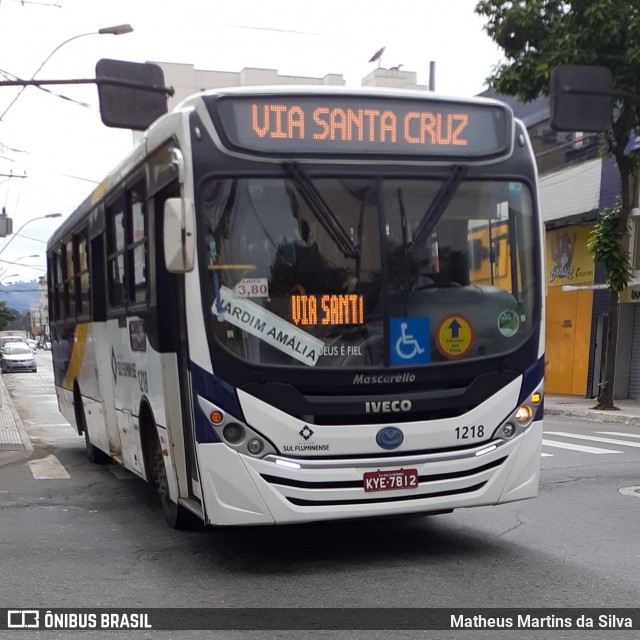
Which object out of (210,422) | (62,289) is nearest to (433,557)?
(210,422)

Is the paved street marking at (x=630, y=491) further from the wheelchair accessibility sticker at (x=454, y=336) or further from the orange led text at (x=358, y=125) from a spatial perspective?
the orange led text at (x=358, y=125)

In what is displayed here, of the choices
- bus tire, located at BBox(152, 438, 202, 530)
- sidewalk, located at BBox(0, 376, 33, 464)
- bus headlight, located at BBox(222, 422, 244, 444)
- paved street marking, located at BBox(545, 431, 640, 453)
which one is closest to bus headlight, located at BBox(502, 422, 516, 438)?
bus headlight, located at BBox(222, 422, 244, 444)

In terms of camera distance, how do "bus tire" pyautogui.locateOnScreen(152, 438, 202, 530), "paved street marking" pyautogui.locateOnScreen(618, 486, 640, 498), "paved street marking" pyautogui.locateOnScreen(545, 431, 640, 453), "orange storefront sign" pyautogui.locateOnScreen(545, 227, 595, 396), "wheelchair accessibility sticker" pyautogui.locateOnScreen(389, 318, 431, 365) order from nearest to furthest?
"wheelchair accessibility sticker" pyautogui.locateOnScreen(389, 318, 431, 365)
"bus tire" pyautogui.locateOnScreen(152, 438, 202, 530)
"paved street marking" pyautogui.locateOnScreen(618, 486, 640, 498)
"paved street marking" pyautogui.locateOnScreen(545, 431, 640, 453)
"orange storefront sign" pyautogui.locateOnScreen(545, 227, 595, 396)

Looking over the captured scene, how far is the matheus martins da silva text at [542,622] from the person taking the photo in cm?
538

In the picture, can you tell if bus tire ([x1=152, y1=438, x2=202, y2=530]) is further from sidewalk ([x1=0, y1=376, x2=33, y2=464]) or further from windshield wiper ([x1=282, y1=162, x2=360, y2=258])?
sidewalk ([x1=0, y1=376, x2=33, y2=464])

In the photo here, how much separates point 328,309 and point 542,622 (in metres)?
2.37

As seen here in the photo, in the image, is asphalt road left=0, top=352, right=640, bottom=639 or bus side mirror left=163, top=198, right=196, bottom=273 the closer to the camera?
asphalt road left=0, top=352, right=640, bottom=639

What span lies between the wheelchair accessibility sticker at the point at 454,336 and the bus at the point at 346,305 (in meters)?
0.01

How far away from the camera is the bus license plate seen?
21.8 feet

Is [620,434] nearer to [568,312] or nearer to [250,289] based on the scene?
[568,312]

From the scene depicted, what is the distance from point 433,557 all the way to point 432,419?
3.34 feet

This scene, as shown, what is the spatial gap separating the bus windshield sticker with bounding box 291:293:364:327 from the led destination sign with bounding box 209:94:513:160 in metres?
0.96

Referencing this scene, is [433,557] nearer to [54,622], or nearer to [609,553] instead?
[609,553]

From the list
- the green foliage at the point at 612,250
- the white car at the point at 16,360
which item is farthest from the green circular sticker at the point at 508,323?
the white car at the point at 16,360
